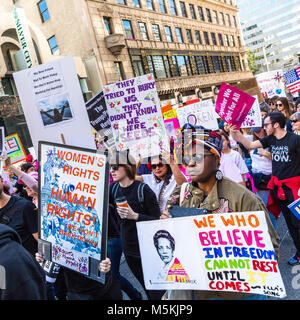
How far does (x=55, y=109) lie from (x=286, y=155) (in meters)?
2.87

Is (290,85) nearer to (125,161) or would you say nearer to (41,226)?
(125,161)

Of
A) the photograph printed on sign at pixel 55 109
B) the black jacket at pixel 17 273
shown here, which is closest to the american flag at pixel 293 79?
the photograph printed on sign at pixel 55 109

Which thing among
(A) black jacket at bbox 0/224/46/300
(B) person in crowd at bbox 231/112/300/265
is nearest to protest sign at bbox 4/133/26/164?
(B) person in crowd at bbox 231/112/300/265

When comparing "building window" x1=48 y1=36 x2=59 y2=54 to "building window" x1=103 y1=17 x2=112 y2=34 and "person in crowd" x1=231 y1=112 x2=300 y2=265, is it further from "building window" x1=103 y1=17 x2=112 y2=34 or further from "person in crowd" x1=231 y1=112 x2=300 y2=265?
"person in crowd" x1=231 y1=112 x2=300 y2=265

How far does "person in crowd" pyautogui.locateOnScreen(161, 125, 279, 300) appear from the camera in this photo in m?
2.06

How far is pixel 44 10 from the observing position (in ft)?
77.4

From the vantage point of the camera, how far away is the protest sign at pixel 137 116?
4.17m

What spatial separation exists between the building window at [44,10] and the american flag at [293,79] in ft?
70.8

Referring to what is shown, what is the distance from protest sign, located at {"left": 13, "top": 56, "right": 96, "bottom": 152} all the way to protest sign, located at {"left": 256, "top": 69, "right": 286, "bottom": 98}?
8.75 meters

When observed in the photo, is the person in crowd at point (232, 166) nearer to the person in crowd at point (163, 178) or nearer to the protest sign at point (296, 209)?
the person in crowd at point (163, 178)

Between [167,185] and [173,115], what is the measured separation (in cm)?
431

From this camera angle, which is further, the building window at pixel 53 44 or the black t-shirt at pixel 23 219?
the building window at pixel 53 44

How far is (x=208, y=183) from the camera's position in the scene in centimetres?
225

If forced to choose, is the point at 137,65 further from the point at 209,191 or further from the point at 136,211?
the point at 209,191
